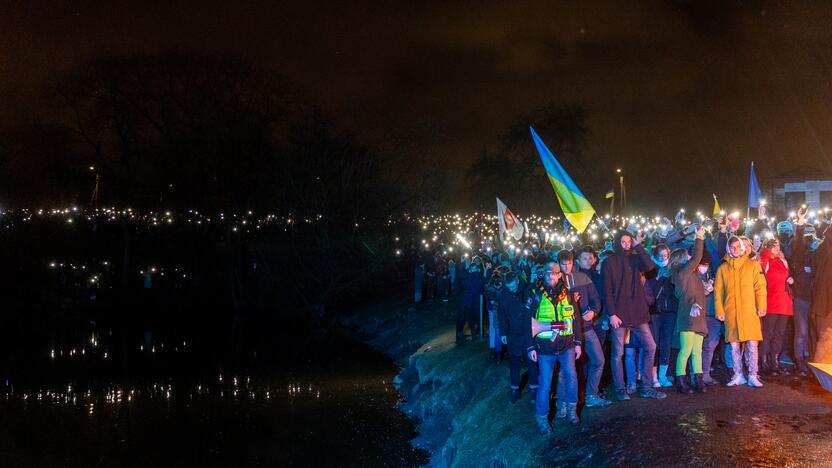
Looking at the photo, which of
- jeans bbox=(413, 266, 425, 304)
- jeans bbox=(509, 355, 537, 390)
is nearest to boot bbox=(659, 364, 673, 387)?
jeans bbox=(509, 355, 537, 390)

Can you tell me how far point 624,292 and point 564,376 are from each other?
1357 mm

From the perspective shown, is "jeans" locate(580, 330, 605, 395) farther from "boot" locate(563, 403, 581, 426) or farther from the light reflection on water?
the light reflection on water

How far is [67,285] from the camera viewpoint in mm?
36875

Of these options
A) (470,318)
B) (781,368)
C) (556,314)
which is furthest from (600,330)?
(470,318)

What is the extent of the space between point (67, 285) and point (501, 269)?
30.9 m

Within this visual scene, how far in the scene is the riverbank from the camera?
7.46 metres

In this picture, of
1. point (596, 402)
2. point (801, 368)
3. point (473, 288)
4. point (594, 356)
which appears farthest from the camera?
point (473, 288)

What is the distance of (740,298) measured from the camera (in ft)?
32.6

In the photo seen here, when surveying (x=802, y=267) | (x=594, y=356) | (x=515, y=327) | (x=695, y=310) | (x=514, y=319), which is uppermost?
(x=802, y=267)

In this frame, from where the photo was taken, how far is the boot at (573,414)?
28.7ft

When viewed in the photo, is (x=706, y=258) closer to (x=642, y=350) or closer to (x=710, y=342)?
(x=710, y=342)

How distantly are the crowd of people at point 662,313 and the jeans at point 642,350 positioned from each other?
0.5 inches

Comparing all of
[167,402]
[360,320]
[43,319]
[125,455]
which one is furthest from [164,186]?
[125,455]

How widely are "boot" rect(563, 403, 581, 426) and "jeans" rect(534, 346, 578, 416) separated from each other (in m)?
0.08
